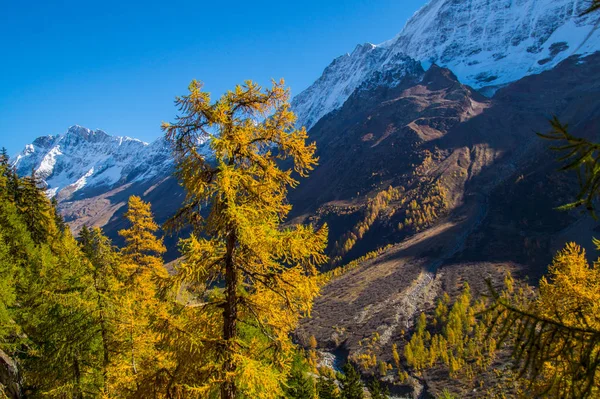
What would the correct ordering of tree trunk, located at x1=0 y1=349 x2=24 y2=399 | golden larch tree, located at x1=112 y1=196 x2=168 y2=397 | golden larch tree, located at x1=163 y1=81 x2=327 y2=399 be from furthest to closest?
tree trunk, located at x1=0 y1=349 x2=24 y2=399
golden larch tree, located at x1=112 y1=196 x2=168 y2=397
golden larch tree, located at x1=163 y1=81 x2=327 y2=399

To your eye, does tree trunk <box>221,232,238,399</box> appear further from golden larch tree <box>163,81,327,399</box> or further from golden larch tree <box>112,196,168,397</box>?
golden larch tree <box>112,196,168,397</box>

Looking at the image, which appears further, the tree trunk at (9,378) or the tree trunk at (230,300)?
the tree trunk at (9,378)

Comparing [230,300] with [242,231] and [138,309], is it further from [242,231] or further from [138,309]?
[138,309]

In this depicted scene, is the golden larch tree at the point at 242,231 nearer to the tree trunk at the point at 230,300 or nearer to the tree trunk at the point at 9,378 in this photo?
the tree trunk at the point at 230,300

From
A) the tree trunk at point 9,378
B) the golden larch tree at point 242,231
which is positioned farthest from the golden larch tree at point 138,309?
the tree trunk at point 9,378

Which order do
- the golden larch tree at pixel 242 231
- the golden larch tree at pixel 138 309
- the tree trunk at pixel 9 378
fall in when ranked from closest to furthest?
the golden larch tree at pixel 242 231
the golden larch tree at pixel 138 309
the tree trunk at pixel 9 378

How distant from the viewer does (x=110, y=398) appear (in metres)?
11.9

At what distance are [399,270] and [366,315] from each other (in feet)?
108

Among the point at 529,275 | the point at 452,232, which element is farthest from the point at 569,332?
the point at 452,232

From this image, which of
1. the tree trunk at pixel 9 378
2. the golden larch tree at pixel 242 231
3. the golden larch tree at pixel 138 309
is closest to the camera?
the golden larch tree at pixel 242 231

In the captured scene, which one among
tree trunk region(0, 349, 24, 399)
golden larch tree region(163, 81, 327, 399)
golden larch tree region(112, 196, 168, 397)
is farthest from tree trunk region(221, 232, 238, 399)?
tree trunk region(0, 349, 24, 399)

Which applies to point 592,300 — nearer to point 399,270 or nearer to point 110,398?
point 110,398

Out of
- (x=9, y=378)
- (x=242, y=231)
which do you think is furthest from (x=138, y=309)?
(x=242, y=231)

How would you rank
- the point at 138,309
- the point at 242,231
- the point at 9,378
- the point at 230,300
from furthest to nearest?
the point at 138,309 → the point at 9,378 → the point at 230,300 → the point at 242,231
